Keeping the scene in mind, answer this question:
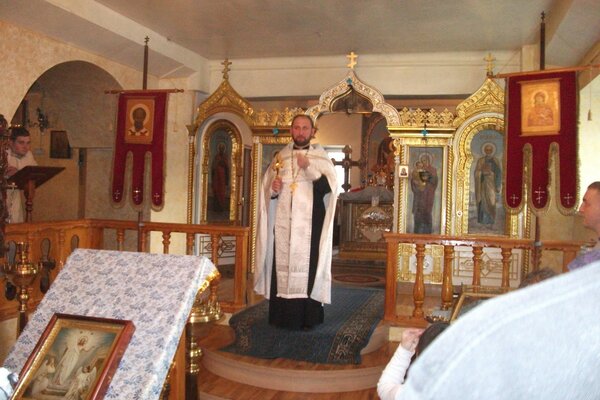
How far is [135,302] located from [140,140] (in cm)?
571

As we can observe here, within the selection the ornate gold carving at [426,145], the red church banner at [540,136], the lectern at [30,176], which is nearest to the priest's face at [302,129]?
the red church banner at [540,136]

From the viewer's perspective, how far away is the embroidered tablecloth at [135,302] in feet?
6.45

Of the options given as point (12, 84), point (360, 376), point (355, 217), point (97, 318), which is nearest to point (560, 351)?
point (97, 318)

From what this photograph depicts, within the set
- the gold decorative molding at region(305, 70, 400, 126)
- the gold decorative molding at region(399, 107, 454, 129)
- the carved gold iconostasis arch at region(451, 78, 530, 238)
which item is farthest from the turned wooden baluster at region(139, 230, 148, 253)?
the carved gold iconostasis arch at region(451, 78, 530, 238)

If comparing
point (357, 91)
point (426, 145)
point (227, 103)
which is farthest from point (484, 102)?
point (227, 103)

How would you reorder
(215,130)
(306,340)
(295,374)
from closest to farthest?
(295,374), (306,340), (215,130)

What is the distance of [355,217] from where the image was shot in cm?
1227

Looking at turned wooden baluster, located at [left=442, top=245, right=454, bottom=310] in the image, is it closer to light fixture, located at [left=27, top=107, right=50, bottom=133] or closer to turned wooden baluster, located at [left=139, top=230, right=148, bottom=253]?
turned wooden baluster, located at [left=139, top=230, right=148, bottom=253]

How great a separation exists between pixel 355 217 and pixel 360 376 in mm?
7432

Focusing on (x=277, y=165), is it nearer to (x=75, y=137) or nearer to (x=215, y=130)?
(x=215, y=130)

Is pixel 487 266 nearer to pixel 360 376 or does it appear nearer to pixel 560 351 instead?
pixel 360 376

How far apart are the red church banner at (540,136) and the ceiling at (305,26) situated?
0.94 m

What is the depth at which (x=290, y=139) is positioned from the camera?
31.0 feet

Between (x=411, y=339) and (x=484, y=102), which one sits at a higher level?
(x=484, y=102)
